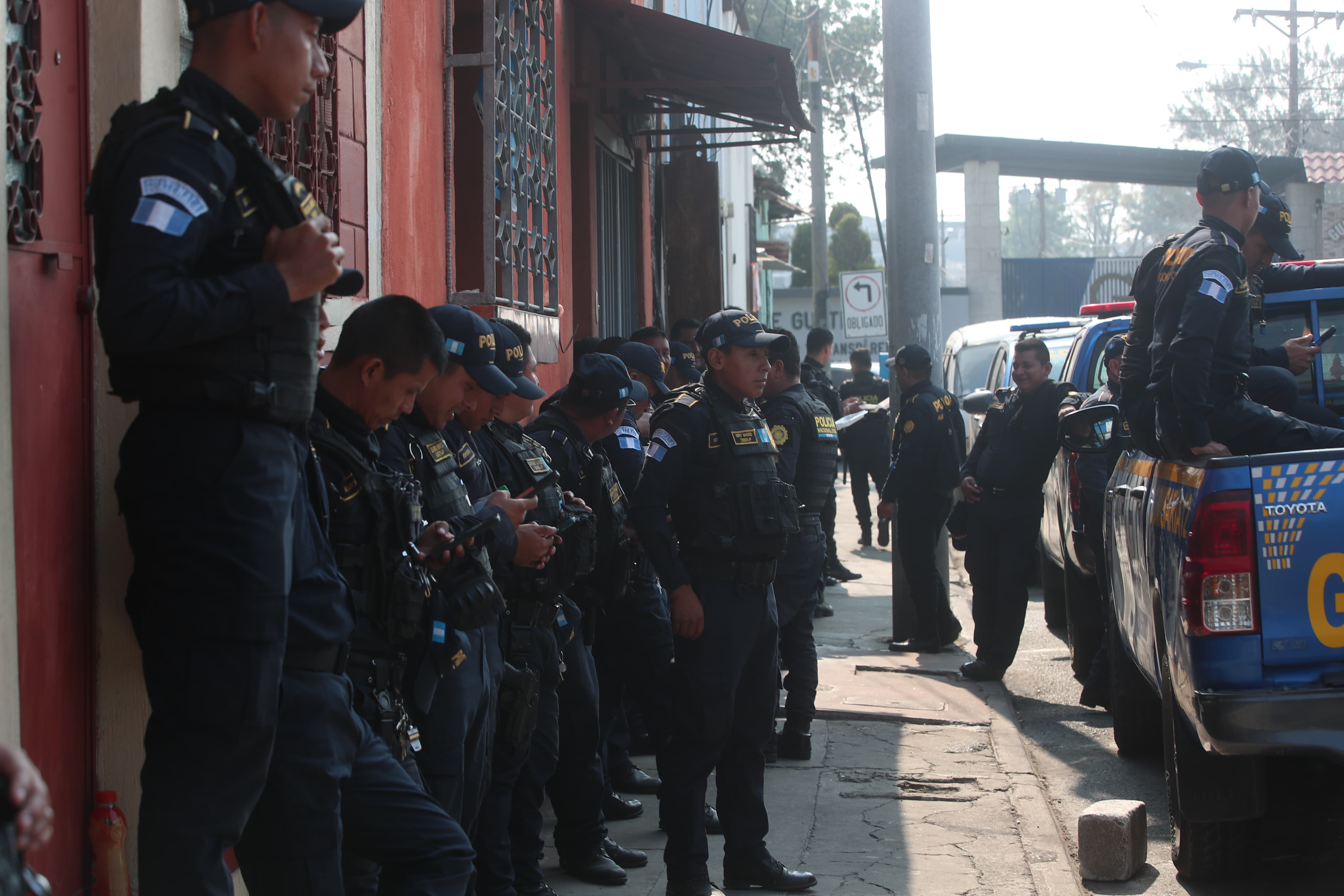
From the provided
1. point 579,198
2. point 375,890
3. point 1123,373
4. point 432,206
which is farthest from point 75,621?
point 579,198

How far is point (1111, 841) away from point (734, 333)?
218 centimetres

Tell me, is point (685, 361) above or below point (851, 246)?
below

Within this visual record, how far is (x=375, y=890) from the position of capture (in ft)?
10.4

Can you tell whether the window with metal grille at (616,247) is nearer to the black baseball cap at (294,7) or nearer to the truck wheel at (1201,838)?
the truck wheel at (1201,838)

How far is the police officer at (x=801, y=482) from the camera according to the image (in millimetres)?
6070

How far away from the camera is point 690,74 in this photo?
10.0 metres

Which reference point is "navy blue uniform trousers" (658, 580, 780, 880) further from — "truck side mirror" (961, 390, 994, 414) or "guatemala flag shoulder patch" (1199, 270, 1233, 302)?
"truck side mirror" (961, 390, 994, 414)

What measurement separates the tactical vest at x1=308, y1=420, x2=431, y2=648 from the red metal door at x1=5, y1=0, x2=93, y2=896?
0.56 meters

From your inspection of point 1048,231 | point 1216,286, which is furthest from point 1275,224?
point 1048,231

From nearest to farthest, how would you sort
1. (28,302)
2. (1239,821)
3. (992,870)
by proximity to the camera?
(28,302) → (1239,821) → (992,870)

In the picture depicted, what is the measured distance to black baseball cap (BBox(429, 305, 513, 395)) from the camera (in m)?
3.44

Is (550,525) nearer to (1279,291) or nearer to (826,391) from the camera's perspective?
(1279,291)

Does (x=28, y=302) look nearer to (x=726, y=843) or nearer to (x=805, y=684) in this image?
(x=726, y=843)

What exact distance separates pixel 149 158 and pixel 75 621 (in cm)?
117
